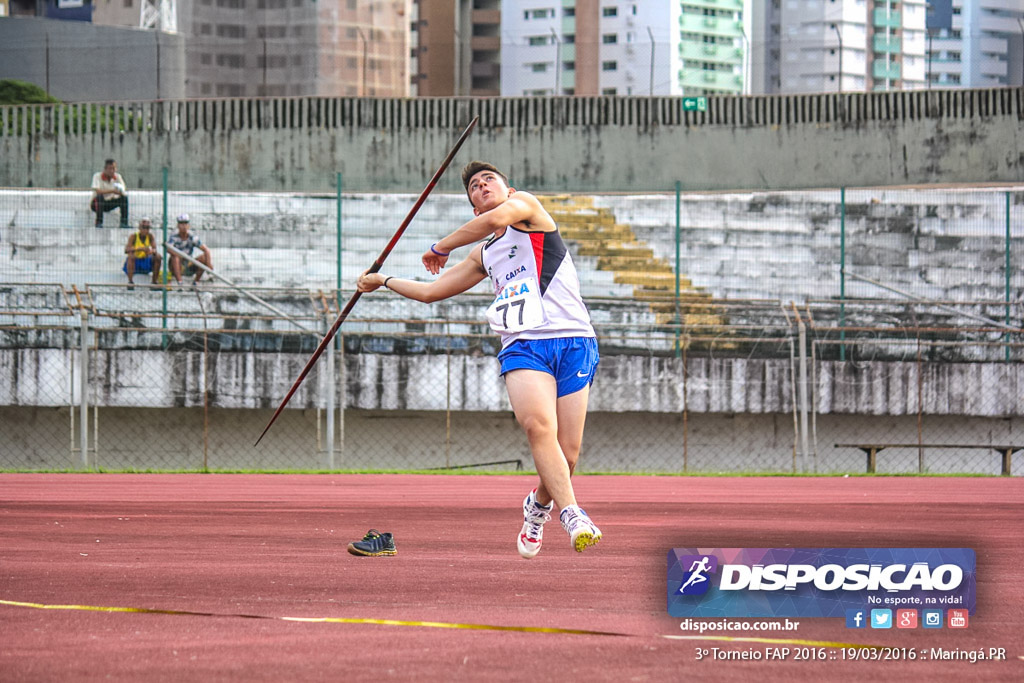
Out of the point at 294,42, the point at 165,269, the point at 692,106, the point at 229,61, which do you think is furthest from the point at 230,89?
the point at 165,269

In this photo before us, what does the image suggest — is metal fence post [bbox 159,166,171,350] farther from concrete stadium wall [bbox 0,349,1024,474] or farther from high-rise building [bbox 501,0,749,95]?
high-rise building [bbox 501,0,749,95]

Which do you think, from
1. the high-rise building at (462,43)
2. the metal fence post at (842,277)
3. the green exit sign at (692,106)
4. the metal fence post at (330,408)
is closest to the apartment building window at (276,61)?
the high-rise building at (462,43)

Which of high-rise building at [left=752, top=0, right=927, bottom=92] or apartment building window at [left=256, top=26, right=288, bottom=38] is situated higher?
high-rise building at [left=752, top=0, right=927, bottom=92]

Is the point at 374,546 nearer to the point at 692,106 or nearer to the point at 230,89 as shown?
the point at 692,106

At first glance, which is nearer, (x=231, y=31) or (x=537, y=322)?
(x=537, y=322)

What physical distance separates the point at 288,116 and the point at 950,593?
2770 centimetres

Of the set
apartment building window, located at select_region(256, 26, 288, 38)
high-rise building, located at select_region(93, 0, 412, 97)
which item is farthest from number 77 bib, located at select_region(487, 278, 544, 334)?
apartment building window, located at select_region(256, 26, 288, 38)

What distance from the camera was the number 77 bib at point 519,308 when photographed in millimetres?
6121

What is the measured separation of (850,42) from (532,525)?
292 ft

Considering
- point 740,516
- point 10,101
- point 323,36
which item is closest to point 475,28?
point 323,36

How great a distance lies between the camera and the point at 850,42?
9019 centimetres

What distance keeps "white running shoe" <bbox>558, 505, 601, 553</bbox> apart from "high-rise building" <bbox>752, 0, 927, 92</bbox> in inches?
2847

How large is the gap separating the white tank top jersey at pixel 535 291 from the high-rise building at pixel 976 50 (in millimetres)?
27894

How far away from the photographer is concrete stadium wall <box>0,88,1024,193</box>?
96.7 ft
